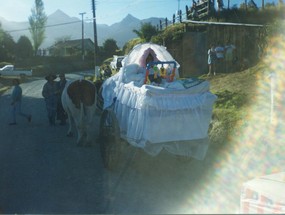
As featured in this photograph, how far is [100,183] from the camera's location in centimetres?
709

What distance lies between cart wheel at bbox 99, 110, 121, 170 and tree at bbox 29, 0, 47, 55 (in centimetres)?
7593

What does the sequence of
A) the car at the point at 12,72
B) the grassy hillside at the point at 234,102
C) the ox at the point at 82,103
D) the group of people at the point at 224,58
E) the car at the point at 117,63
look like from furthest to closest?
the car at the point at 12,72 → the car at the point at 117,63 → the group of people at the point at 224,58 → the ox at the point at 82,103 → the grassy hillside at the point at 234,102

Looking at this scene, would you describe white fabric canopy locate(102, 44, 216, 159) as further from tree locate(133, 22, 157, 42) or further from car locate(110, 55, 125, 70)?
tree locate(133, 22, 157, 42)

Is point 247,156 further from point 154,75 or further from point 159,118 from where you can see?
point 154,75

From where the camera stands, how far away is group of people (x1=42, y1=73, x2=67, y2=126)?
13.6 meters

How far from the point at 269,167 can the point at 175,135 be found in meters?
1.70

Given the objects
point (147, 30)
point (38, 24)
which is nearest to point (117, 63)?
point (147, 30)

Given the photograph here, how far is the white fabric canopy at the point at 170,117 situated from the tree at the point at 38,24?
76.9 meters

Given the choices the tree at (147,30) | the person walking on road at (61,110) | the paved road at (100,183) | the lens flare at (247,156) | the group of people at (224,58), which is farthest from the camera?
the tree at (147,30)

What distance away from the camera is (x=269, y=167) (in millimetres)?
7250

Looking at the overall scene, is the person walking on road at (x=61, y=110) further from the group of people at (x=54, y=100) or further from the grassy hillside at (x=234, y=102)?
the grassy hillside at (x=234, y=102)

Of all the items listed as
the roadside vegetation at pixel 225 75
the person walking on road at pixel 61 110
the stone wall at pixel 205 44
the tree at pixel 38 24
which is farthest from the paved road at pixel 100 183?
the tree at pixel 38 24

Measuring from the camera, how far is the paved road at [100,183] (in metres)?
5.93

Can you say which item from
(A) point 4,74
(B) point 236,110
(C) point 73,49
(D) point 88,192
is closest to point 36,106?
(B) point 236,110
